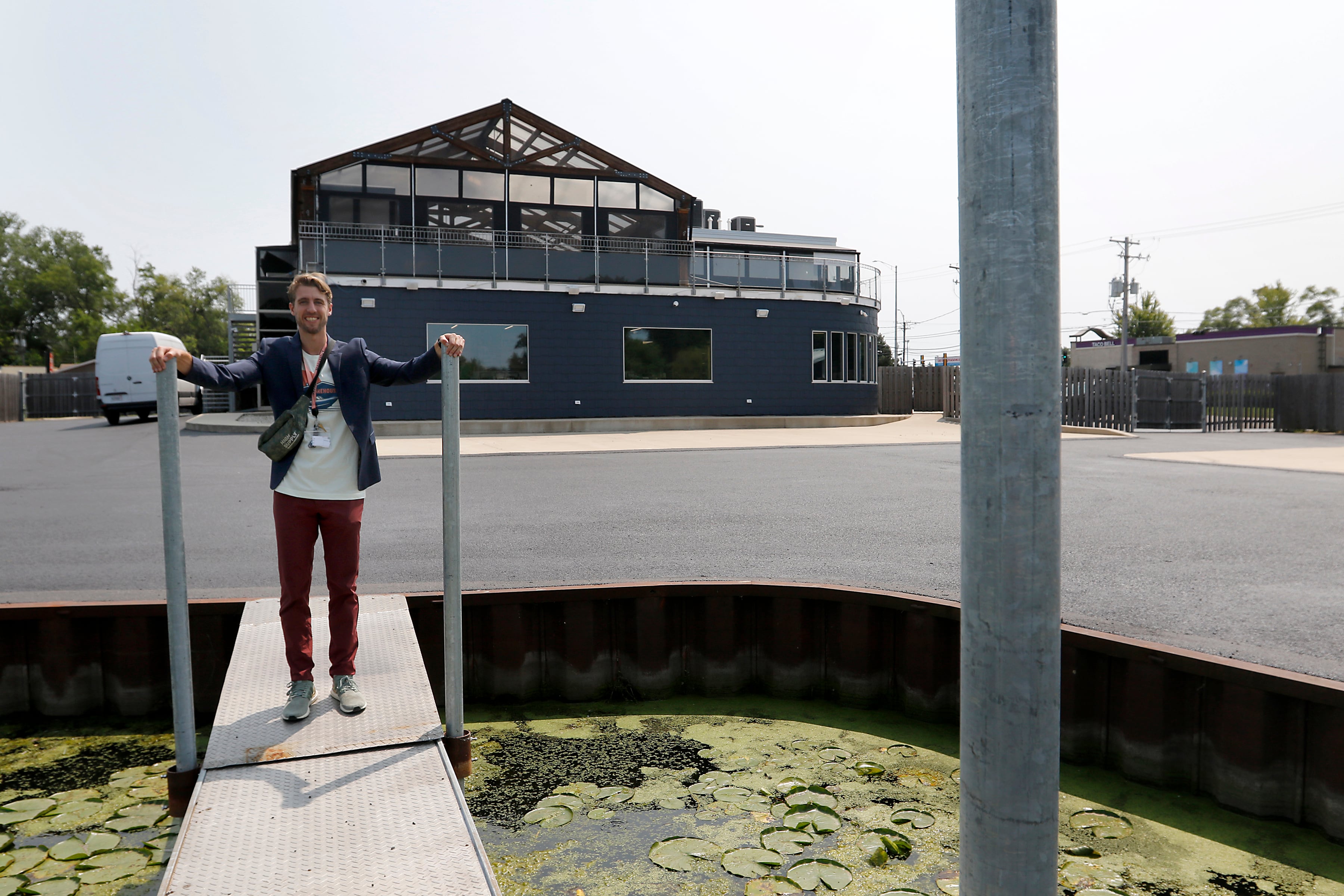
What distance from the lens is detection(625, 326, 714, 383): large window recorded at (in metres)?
24.8

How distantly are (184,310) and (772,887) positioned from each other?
9084cm

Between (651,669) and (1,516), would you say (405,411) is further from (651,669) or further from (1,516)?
(651,669)

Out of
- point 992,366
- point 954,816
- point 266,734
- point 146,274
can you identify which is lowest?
point 954,816

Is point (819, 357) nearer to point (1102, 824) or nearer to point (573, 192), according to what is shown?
point (573, 192)

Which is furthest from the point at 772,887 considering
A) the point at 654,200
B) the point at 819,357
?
the point at 654,200

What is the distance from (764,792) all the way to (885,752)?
75cm

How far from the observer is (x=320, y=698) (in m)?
3.61

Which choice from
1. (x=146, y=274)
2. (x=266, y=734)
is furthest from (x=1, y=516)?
(x=146, y=274)

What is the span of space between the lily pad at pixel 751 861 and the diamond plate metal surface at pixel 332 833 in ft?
3.33

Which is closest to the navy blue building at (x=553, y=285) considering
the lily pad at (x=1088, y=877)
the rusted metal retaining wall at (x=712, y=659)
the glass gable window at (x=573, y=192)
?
the glass gable window at (x=573, y=192)

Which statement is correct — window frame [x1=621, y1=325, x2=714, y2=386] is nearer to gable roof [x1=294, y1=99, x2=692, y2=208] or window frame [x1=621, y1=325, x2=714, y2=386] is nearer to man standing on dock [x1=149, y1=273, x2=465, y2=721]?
gable roof [x1=294, y1=99, x2=692, y2=208]

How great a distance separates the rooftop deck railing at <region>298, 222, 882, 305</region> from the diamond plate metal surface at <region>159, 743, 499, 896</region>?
20.8 meters

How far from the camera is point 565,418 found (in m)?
24.1

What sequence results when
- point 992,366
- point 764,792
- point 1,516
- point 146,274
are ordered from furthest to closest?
point 146,274 → point 1,516 → point 764,792 → point 992,366
